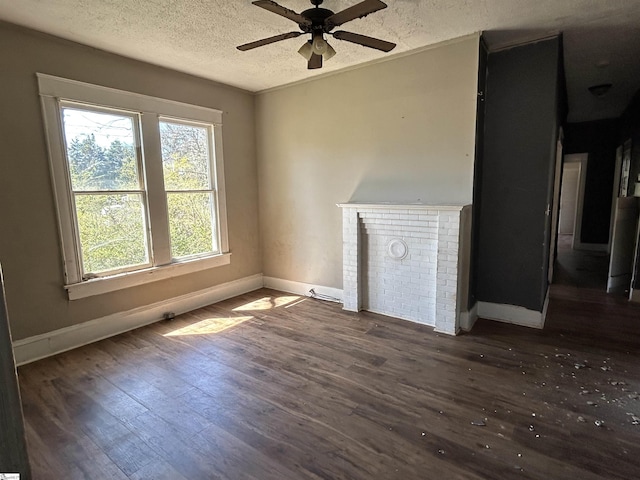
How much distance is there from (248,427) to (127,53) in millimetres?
3407

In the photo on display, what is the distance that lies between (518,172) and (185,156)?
3.50 meters

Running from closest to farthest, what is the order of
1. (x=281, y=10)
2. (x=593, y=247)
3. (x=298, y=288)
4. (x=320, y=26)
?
(x=281, y=10)
(x=320, y=26)
(x=298, y=288)
(x=593, y=247)

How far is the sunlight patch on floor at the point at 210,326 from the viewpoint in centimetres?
342

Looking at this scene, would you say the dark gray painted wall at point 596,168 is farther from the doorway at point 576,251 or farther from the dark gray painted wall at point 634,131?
the dark gray painted wall at point 634,131

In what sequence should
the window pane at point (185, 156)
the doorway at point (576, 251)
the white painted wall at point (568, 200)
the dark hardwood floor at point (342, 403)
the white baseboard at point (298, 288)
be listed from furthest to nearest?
the white painted wall at point (568, 200) < the doorway at point (576, 251) < the white baseboard at point (298, 288) < the window pane at point (185, 156) < the dark hardwood floor at point (342, 403)

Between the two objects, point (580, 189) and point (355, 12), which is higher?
point (355, 12)

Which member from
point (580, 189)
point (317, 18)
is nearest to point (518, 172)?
point (317, 18)

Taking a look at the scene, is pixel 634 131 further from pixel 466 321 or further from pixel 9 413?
pixel 9 413

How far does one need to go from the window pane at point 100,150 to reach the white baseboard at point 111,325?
1272 mm

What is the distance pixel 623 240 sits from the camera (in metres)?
4.39

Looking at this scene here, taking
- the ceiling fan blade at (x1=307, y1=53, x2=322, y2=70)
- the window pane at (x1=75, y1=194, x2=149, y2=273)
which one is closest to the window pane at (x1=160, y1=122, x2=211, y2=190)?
the window pane at (x1=75, y1=194, x2=149, y2=273)

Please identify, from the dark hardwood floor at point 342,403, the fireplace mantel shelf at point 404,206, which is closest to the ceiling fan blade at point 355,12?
the fireplace mantel shelf at point 404,206

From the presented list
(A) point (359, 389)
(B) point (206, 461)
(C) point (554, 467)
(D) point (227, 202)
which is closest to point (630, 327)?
(C) point (554, 467)

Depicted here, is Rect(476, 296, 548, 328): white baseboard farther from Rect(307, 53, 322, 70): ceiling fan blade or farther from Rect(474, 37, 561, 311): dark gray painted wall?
Rect(307, 53, 322, 70): ceiling fan blade
